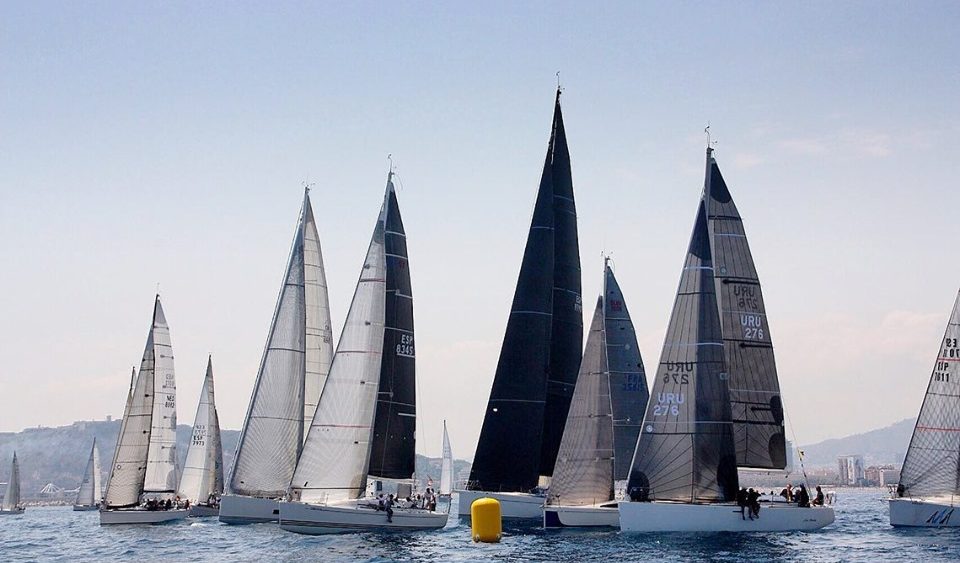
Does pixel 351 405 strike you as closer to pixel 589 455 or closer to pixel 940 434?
pixel 589 455

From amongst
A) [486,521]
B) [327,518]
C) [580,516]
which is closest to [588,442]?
[580,516]

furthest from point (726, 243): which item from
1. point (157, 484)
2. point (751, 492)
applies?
point (157, 484)

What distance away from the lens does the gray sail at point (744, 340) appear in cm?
4016

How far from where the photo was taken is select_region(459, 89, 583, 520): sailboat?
45719 millimetres

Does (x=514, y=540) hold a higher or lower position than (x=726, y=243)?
lower

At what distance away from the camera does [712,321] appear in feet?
124

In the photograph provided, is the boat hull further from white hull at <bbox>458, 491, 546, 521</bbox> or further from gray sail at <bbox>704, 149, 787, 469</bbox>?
gray sail at <bbox>704, 149, 787, 469</bbox>

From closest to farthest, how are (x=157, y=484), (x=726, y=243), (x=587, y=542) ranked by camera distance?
1. (x=587, y=542)
2. (x=726, y=243)
3. (x=157, y=484)

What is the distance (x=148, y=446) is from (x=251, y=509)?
41.2ft

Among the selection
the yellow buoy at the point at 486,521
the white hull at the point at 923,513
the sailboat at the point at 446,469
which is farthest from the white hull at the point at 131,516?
the sailboat at the point at 446,469

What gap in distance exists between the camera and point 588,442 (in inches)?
1575

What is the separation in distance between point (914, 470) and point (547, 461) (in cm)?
1420

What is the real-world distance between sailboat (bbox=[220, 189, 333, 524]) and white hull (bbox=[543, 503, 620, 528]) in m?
13.5

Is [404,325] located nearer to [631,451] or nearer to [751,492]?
[631,451]
